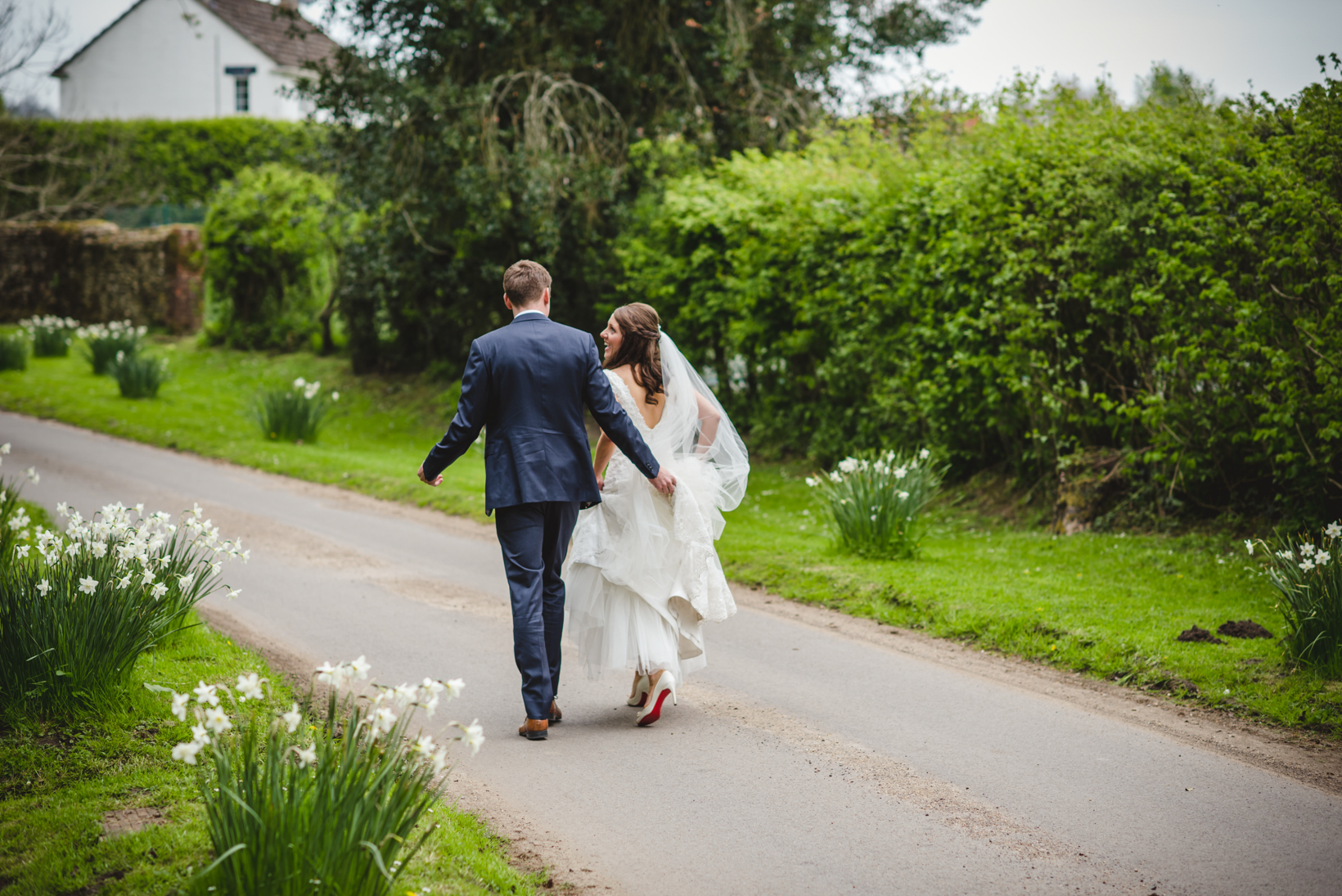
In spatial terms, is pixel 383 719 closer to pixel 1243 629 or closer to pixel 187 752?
pixel 187 752

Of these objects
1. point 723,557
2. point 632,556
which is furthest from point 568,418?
point 723,557

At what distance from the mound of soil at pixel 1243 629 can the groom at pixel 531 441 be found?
3.96m

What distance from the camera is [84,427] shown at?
16500 millimetres

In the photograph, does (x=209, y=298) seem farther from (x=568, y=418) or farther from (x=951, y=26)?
(x=568, y=418)

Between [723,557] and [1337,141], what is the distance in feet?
18.1

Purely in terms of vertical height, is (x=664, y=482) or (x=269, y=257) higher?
(x=269, y=257)

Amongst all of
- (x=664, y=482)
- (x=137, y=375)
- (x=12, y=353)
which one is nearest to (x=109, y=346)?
(x=137, y=375)

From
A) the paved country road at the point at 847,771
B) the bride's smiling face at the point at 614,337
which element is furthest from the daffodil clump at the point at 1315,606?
the bride's smiling face at the point at 614,337

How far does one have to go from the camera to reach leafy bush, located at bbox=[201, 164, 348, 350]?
2370 centimetres

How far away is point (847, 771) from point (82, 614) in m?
3.55

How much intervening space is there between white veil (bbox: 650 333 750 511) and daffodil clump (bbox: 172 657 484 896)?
2.79 meters

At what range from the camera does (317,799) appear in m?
3.04

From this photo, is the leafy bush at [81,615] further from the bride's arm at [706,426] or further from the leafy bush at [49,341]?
the leafy bush at [49,341]

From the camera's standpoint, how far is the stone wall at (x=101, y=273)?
1068 inches
